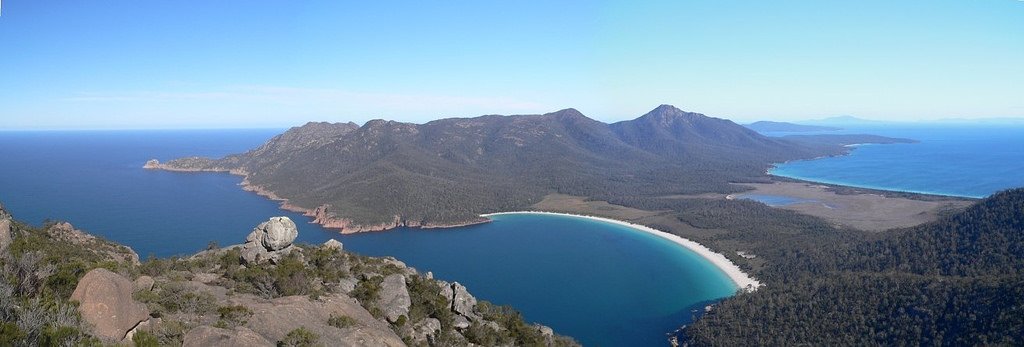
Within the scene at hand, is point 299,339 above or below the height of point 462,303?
above

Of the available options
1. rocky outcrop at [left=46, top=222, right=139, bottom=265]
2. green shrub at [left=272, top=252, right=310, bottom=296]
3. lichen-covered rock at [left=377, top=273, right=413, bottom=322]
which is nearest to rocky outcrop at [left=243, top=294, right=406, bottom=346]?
green shrub at [left=272, top=252, right=310, bottom=296]

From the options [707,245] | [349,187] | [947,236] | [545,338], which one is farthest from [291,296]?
[349,187]

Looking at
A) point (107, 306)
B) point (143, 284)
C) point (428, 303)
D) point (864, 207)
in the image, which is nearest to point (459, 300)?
point (428, 303)

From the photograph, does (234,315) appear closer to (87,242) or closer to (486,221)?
(87,242)

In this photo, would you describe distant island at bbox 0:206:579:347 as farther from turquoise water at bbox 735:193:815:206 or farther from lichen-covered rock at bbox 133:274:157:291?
turquoise water at bbox 735:193:815:206

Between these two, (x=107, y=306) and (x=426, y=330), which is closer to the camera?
(x=107, y=306)

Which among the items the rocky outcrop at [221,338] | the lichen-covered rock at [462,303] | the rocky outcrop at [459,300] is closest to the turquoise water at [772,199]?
the lichen-covered rock at [462,303]

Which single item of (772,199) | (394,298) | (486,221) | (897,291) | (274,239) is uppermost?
(274,239)

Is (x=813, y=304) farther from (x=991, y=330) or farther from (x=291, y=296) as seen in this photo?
(x=291, y=296)
